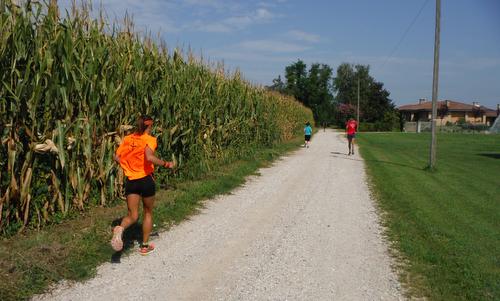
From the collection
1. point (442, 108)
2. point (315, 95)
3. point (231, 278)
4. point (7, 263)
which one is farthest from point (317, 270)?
point (442, 108)

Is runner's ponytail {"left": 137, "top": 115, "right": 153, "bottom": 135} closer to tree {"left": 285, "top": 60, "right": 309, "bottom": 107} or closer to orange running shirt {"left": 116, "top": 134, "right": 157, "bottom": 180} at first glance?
orange running shirt {"left": 116, "top": 134, "right": 157, "bottom": 180}

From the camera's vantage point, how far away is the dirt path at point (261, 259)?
4918mm

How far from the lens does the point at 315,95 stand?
332 feet

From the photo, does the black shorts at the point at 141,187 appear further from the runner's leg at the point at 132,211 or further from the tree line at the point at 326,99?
the tree line at the point at 326,99

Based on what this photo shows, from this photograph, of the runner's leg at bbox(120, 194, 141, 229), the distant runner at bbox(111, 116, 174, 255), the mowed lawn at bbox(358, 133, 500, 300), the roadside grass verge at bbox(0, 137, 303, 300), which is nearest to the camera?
the roadside grass verge at bbox(0, 137, 303, 300)

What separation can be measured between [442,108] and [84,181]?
104114 mm

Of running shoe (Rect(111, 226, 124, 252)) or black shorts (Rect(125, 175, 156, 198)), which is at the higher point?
black shorts (Rect(125, 175, 156, 198))

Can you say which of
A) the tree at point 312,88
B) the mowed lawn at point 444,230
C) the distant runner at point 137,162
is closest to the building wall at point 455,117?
the tree at point 312,88

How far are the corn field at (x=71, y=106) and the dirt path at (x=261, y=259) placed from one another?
1.56 metres

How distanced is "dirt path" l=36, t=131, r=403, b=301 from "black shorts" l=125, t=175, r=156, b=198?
789 mm

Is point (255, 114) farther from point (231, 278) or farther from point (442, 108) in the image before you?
point (442, 108)

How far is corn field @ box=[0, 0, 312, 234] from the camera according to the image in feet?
19.9

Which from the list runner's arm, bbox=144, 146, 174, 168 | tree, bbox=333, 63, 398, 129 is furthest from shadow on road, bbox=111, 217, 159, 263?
tree, bbox=333, 63, 398, 129

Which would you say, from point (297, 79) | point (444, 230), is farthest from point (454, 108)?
point (444, 230)
